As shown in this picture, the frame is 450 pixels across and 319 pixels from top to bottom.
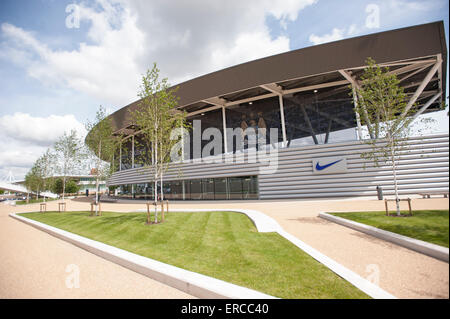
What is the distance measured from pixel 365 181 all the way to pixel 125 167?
3563 cm

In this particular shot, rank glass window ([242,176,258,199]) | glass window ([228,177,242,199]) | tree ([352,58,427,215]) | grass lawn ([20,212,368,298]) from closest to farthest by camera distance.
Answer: grass lawn ([20,212,368,298]) < tree ([352,58,427,215]) < glass window ([242,176,258,199]) < glass window ([228,177,242,199])

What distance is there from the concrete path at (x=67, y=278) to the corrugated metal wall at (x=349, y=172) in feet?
32.5

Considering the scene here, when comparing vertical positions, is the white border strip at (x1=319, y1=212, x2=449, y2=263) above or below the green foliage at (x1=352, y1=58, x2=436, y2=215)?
below

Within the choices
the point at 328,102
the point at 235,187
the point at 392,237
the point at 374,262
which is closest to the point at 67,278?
the point at 374,262

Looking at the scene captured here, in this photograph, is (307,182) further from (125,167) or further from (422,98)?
(125,167)

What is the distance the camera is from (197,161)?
27375 mm

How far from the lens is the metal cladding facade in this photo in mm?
18016

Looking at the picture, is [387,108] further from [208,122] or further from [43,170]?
[43,170]

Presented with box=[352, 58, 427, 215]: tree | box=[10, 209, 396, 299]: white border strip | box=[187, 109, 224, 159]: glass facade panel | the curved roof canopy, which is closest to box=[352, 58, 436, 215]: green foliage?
box=[352, 58, 427, 215]: tree

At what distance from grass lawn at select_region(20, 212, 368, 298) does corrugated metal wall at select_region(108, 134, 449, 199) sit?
8525 millimetres

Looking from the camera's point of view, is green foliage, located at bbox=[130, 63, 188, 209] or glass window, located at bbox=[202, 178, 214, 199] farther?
glass window, located at bbox=[202, 178, 214, 199]

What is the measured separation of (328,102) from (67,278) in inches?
904

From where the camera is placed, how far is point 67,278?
5059mm

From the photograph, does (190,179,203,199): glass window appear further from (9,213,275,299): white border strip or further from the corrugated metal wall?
(9,213,275,299): white border strip
